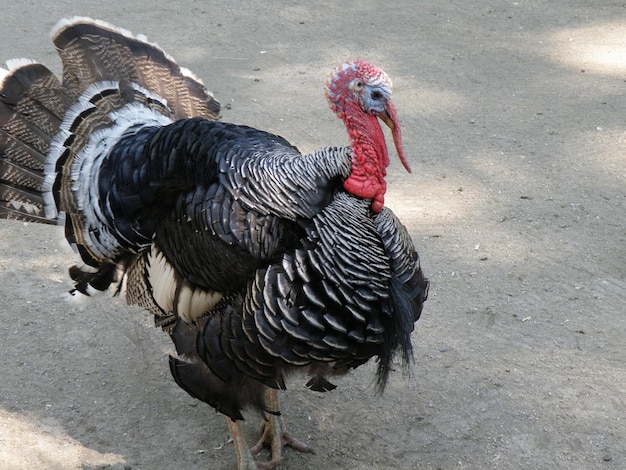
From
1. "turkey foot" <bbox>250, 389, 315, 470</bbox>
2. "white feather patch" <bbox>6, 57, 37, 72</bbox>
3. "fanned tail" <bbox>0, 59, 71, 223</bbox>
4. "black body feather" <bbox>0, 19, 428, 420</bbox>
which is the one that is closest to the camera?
"black body feather" <bbox>0, 19, 428, 420</bbox>

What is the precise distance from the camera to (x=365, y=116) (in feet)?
11.9

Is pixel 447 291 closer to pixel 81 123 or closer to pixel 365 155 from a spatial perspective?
pixel 365 155

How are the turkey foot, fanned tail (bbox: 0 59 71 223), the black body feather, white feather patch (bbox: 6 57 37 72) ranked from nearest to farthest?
the black body feather → the turkey foot → fanned tail (bbox: 0 59 71 223) → white feather patch (bbox: 6 57 37 72)

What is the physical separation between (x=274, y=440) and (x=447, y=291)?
5.39ft

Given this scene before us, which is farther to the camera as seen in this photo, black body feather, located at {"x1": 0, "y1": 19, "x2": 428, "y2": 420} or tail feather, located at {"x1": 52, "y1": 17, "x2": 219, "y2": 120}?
tail feather, located at {"x1": 52, "y1": 17, "x2": 219, "y2": 120}

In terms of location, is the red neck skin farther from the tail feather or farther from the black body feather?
the tail feather

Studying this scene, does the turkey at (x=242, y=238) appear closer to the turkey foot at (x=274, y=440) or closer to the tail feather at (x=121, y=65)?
the turkey foot at (x=274, y=440)

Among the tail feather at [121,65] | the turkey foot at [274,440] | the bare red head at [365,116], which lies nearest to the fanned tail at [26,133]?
the tail feather at [121,65]

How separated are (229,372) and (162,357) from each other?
1304 mm

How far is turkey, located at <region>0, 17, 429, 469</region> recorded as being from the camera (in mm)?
3512

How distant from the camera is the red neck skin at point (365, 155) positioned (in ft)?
11.8

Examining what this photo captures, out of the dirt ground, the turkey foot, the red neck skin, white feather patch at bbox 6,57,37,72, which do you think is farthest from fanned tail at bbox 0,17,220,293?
the red neck skin

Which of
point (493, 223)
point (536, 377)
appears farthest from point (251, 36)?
point (536, 377)

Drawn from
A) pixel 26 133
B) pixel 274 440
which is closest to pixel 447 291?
pixel 274 440
